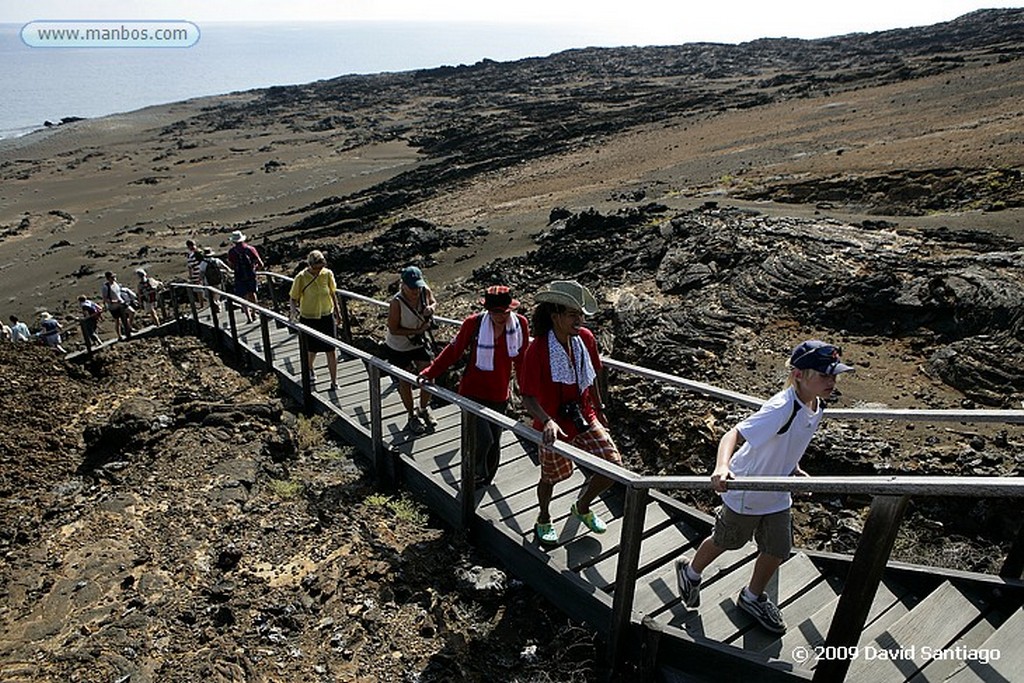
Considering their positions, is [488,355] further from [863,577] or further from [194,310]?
[194,310]

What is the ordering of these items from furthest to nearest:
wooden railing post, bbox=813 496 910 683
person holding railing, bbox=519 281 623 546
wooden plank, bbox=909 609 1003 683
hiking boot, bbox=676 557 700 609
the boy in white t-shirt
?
1. person holding railing, bbox=519 281 623 546
2. hiking boot, bbox=676 557 700 609
3. the boy in white t-shirt
4. wooden plank, bbox=909 609 1003 683
5. wooden railing post, bbox=813 496 910 683

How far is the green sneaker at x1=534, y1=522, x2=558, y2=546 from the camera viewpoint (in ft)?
14.6

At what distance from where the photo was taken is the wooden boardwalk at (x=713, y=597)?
10.5ft

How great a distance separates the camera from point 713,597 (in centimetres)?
394

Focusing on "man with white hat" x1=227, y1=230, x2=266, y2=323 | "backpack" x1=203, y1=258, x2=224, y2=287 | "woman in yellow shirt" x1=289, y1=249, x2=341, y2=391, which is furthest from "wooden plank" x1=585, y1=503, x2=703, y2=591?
"backpack" x1=203, y1=258, x2=224, y2=287

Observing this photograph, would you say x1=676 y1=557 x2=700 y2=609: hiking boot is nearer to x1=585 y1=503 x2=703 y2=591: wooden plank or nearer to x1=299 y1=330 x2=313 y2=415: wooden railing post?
x1=585 y1=503 x2=703 y2=591: wooden plank

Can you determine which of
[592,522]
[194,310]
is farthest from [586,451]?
[194,310]

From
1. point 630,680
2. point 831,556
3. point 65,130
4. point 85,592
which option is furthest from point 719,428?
point 65,130

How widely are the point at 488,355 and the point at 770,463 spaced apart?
2187mm

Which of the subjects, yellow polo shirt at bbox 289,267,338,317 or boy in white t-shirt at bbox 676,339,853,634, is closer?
boy in white t-shirt at bbox 676,339,853,634

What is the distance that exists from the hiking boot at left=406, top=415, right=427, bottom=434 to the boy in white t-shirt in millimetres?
3191

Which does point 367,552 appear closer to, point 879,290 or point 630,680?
point 630,680

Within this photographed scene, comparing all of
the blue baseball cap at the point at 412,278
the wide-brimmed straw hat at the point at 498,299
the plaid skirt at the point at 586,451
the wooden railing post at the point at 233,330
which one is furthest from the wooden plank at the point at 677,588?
the wooden railing post at the point at 233,330

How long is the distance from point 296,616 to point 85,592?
1.41 metres
